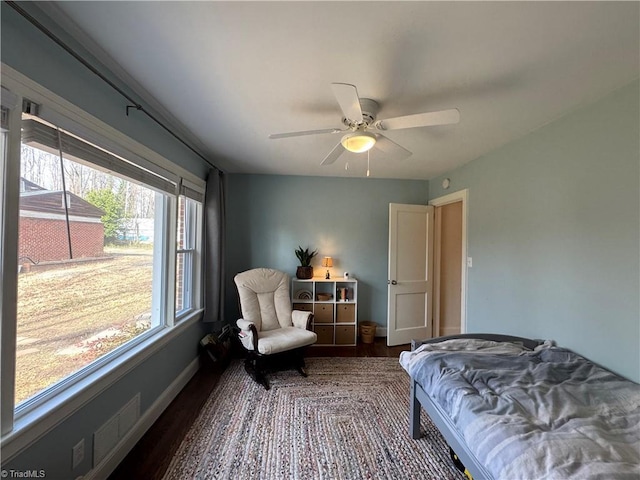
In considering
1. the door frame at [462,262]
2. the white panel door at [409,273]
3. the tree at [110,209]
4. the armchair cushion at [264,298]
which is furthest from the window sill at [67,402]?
the door frame at [462,262]

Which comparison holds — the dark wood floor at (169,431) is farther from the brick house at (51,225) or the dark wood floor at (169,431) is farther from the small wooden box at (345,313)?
the small wooden box at (345,313)

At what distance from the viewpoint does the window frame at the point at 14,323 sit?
1030 millimetres

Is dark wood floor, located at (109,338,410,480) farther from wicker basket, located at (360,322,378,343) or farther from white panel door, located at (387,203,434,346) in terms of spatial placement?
white panel door, located at (387,203,434,346)

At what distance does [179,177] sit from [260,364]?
202 cm

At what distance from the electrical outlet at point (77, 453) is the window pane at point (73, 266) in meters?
0.35

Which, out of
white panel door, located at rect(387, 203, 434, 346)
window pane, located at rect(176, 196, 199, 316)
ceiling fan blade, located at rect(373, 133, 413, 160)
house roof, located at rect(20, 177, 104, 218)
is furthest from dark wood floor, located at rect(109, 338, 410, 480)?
ceiling fan blade, located at rect(373, 133, 413, 160)

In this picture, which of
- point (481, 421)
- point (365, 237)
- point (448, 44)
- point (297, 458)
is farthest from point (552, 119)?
point (297, 458)

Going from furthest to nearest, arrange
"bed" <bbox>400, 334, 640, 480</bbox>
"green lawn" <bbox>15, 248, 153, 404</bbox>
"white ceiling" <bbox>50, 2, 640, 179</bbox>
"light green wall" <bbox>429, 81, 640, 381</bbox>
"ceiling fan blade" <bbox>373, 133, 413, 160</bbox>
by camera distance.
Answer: "ceiling fan blade" <bbox>373, 133, 413, 160</bbox> < "light green wall" <bbox>429, 81, 640, 381</bbox> < "green lawn" <bbox>15, 248, 153, 404</bbox> < "white ceiling" <bbox>50, 2, 640, 179</bbox> < "bed" <bbox>400, 334, 640, 480</bbox>

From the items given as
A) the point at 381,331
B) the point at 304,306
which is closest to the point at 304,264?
the point at 304,306

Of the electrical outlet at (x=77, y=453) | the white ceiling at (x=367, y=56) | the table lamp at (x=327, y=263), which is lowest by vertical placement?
the electrical outlet at (x=77, y=453)

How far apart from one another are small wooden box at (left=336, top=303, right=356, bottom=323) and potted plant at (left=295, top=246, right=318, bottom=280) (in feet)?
1.99

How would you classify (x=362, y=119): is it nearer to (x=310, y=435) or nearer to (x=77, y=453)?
(x=310, y=435)

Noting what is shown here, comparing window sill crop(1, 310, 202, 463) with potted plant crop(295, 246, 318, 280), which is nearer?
window sill crop(1, 310, 202, 463)

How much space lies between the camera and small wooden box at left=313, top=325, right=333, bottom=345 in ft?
11.8
